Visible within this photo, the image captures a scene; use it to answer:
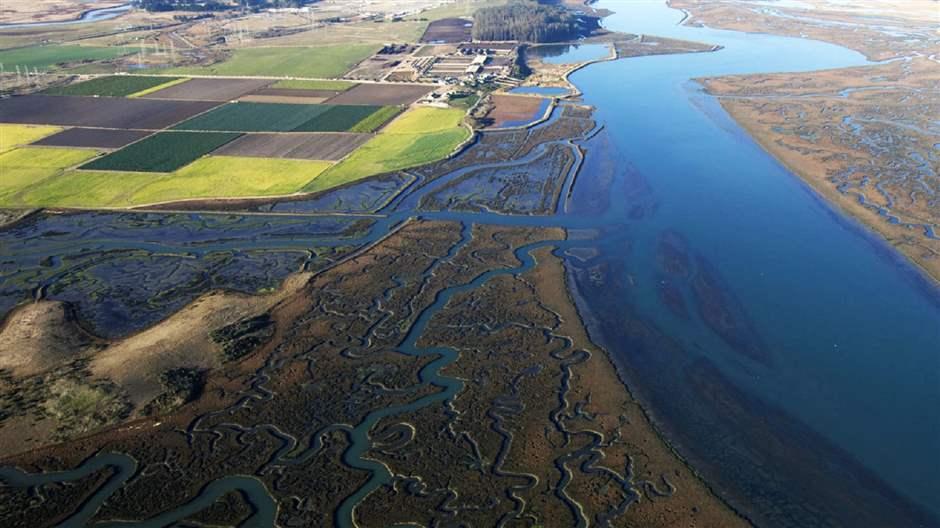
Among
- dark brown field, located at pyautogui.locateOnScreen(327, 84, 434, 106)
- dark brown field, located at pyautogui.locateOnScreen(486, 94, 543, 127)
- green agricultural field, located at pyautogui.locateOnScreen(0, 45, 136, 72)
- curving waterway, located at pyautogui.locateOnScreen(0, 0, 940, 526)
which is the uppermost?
green agricultural field, located at pyautogui.locateOnScreen(0, 45, 136, 72)

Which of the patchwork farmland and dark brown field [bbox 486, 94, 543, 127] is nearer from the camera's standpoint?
the patchwork farmland

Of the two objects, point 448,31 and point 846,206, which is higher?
point 448,31

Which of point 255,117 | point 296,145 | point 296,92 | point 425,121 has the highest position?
point 296,92

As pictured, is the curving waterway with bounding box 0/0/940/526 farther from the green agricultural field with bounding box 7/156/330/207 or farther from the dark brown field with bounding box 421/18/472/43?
the dark brown field with bounding box 421/18/472/43

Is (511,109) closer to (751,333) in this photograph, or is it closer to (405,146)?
(405,146)

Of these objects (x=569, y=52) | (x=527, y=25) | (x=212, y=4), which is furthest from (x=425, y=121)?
(x=212, y=4)

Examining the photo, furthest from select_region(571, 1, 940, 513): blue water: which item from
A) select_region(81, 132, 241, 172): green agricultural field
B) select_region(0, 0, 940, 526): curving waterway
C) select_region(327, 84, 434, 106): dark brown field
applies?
select_region(81, 132, 241, 172): green agricultural field

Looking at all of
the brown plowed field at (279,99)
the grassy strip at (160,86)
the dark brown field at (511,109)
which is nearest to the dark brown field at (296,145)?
the brown plowed field at (279,99)
